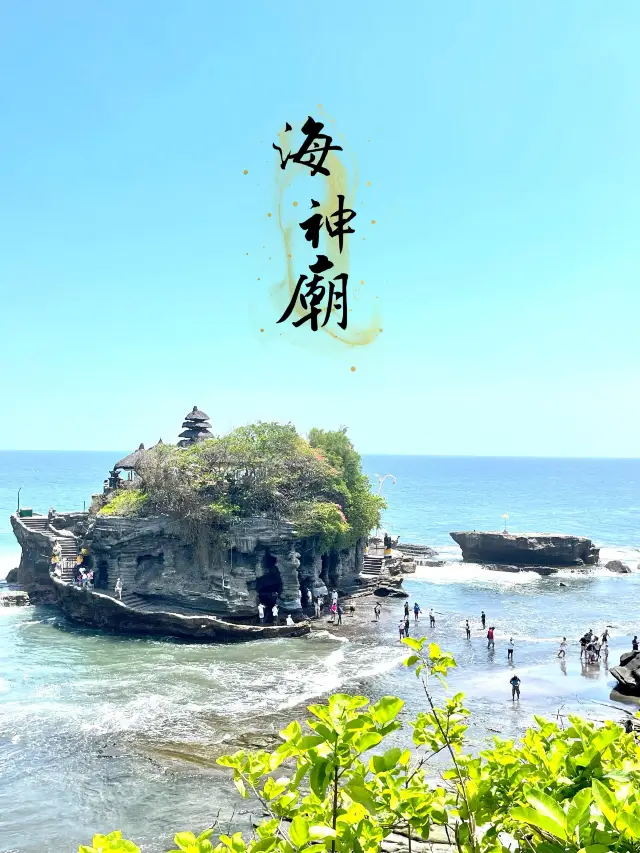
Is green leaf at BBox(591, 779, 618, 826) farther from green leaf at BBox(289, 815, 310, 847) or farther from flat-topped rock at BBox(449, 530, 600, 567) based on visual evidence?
flat-topped rock at BBox(449, 530, 600, 567)

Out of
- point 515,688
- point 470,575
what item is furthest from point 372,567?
point 515,688

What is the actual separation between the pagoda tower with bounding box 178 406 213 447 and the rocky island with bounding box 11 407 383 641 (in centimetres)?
825

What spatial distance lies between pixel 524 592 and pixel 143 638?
2732 centimetres

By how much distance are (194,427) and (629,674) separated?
31437mm

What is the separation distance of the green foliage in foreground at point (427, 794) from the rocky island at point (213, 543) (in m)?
29.6

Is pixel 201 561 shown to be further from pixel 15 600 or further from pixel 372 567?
pixel 372 567

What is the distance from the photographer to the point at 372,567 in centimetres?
4806

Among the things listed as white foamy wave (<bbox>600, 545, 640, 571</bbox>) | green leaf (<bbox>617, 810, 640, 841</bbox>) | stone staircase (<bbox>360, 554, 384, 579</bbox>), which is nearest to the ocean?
stone staircase (<bbox>360, 554, 384, 579</bbox>)

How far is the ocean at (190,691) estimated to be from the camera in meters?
17.7

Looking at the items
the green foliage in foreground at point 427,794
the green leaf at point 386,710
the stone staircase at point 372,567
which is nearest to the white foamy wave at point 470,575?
the stone staircase at point 372,567

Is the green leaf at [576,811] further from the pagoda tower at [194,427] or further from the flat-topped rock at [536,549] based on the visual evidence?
the flat-topped rock at [536,549]

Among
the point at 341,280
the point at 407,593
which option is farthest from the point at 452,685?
the point at 341,280

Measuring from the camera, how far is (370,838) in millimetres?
3561

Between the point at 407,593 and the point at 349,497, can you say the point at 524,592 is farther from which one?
the point at 349,497
